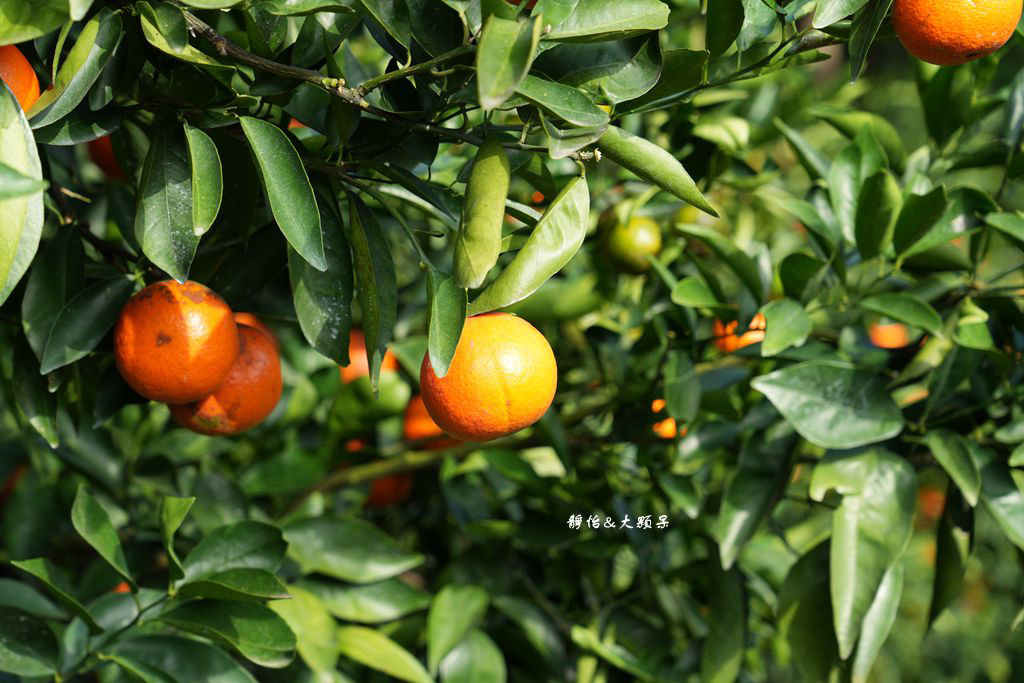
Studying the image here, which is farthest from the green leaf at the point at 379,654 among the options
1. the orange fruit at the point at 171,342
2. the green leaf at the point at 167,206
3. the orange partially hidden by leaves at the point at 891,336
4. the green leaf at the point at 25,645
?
the orange partially hidden by leaves at the point at 891,336

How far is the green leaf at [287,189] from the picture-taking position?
1.94 ft

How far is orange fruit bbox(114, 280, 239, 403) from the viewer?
671 millimetres

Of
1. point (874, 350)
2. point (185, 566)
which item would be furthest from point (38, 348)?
point (874, 350)

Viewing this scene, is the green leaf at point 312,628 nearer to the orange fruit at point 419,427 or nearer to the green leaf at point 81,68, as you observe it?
the orange fruit at point 419,427

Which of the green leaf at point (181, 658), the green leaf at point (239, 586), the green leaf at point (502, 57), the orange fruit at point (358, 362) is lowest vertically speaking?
the orange fruit at point (358, 362)

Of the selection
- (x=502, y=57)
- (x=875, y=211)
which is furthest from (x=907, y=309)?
(x=502, y=57)

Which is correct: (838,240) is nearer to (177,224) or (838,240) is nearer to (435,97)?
(435,97)

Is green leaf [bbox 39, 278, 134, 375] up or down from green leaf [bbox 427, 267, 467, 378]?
down

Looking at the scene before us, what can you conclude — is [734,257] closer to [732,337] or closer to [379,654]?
[732,337]

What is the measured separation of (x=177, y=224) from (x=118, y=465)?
582 millimetres

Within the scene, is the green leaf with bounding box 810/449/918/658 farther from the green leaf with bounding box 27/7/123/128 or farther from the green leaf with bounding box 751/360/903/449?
the green leaf with bounding box 27/7/123/128

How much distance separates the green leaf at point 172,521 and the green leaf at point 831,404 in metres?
0.48

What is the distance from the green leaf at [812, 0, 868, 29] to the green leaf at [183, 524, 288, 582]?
58 centimetres

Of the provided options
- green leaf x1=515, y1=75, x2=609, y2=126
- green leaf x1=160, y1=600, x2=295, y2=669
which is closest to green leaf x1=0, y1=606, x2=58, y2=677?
green leaf x1=160, y1=600, x2=295, y2=669
